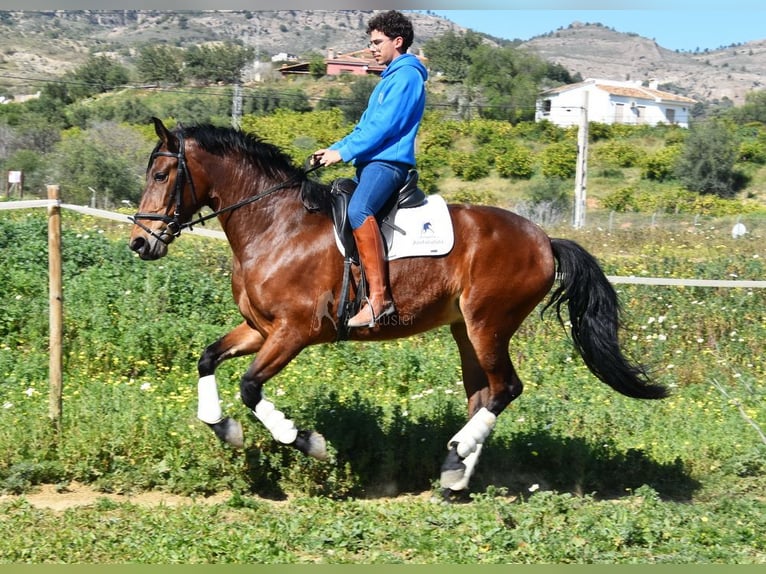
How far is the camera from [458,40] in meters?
93.1

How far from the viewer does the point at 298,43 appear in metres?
136

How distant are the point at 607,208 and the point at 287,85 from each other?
126ft

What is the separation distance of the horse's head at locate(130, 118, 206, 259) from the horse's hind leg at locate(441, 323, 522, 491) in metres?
2.25

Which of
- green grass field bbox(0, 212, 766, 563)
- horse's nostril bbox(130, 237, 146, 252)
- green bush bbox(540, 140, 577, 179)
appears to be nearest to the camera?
green grass field bbox(0, 212, 766, 563)

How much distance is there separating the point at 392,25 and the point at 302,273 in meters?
1.79

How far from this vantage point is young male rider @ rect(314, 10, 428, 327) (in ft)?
20.0

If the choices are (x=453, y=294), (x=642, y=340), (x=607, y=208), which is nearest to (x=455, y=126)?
(x=607, y=208)

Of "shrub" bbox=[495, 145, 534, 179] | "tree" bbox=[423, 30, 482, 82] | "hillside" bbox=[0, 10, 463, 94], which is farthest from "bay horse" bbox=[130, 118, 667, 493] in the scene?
"tree" bbox=[423, 30, 482, 82]

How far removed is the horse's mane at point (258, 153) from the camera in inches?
254

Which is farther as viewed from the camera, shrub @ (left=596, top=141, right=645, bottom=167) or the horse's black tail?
shrub @ (left=596, top=141, right=645, bottom=167)

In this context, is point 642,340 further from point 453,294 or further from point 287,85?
point 287,85

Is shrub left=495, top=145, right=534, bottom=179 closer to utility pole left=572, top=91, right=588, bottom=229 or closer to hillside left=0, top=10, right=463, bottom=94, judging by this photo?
utility pole left=572, top=91, right=588, bottom=229

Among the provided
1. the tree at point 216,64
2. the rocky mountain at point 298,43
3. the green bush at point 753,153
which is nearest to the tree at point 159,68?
the tree at point 216,64

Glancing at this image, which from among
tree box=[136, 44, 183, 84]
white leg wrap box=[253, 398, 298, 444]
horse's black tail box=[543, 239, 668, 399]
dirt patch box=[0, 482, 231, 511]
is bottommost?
dirt patch box=[0, 482, 231, 511]
